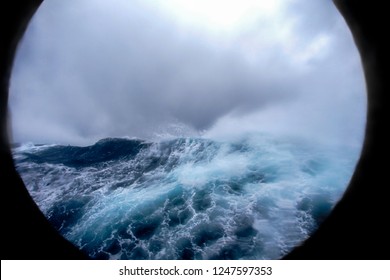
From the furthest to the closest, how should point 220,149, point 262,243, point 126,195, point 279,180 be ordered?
point 220,149 → point 279,180 → point 126,195 → point 262,243

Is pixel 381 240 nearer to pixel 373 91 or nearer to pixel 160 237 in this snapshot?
pixel 373 91

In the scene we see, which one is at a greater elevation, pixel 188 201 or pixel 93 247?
pixel 188 201

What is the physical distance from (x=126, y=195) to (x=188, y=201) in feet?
20.1

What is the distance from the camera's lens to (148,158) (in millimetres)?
26578

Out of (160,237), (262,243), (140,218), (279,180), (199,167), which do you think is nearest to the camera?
(262,243)

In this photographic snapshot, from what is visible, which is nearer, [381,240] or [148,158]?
[381,240]

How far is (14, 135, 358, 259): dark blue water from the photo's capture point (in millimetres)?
14562

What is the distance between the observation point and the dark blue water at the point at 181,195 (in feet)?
47.8

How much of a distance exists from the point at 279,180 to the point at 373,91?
66.1 feet

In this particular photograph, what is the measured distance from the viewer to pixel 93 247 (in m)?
15.8

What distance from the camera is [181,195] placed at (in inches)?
806

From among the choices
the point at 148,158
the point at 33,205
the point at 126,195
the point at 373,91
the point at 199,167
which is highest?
the point at 148,158

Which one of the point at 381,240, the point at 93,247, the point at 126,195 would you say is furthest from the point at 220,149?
the point at 381,240

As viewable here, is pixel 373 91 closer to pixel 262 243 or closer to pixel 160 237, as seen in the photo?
pixel 262 243
